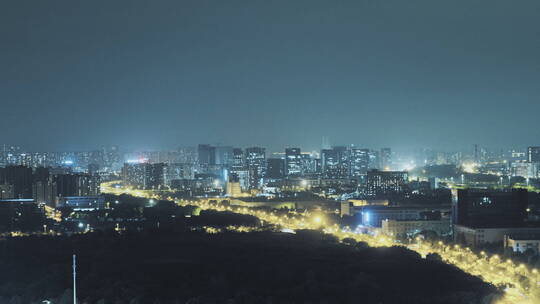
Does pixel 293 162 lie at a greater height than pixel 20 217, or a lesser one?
greater

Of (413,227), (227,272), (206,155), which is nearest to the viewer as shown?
(227,272)

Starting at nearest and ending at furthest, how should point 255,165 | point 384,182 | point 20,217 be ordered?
point 20,217, point 384,182, point 255,165

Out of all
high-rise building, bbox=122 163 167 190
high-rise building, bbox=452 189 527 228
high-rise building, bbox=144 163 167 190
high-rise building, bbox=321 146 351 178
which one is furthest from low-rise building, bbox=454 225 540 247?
high-rise building, bbox=321 146 351 178

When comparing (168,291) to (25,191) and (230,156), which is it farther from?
(230,156)

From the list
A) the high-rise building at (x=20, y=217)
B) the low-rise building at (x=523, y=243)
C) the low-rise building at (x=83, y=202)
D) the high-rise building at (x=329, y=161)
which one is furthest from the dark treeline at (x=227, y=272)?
the high-rise building at (x=329, y=161)

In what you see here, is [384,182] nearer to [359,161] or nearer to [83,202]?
[83,202]

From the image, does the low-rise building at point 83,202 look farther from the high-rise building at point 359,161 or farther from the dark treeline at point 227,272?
the high-rise building at point 359,161

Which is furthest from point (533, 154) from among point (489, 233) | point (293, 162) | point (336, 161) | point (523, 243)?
point (523, 243)
